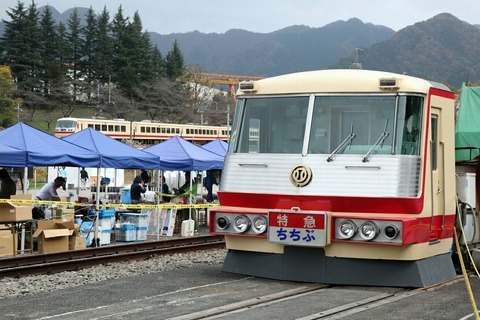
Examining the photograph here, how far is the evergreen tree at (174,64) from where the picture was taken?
86431 mm

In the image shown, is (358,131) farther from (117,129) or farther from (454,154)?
(117,129)

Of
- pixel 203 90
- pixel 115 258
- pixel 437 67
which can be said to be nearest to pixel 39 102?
pixel 203 90

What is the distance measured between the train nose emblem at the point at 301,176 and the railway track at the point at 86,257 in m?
5.18

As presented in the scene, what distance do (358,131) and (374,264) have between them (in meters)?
1.75

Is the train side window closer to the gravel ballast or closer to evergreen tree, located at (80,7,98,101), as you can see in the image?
the gravel ballast

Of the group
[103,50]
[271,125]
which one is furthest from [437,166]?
[103,50]

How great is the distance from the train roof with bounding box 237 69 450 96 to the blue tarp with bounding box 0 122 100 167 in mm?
7039

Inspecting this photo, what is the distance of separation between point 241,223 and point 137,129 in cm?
5468

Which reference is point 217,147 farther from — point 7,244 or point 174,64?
point 174,64

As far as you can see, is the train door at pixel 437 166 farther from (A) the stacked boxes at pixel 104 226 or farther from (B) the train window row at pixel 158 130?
(B) the train window row at pixel 158 130

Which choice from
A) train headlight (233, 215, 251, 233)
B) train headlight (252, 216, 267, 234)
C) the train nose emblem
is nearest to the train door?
the train nose emblem

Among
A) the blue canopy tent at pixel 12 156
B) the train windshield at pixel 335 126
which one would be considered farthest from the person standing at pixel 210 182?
the train windshield at pixel 335 126

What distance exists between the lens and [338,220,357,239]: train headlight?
9.97 metres

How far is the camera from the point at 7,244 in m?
15.8
